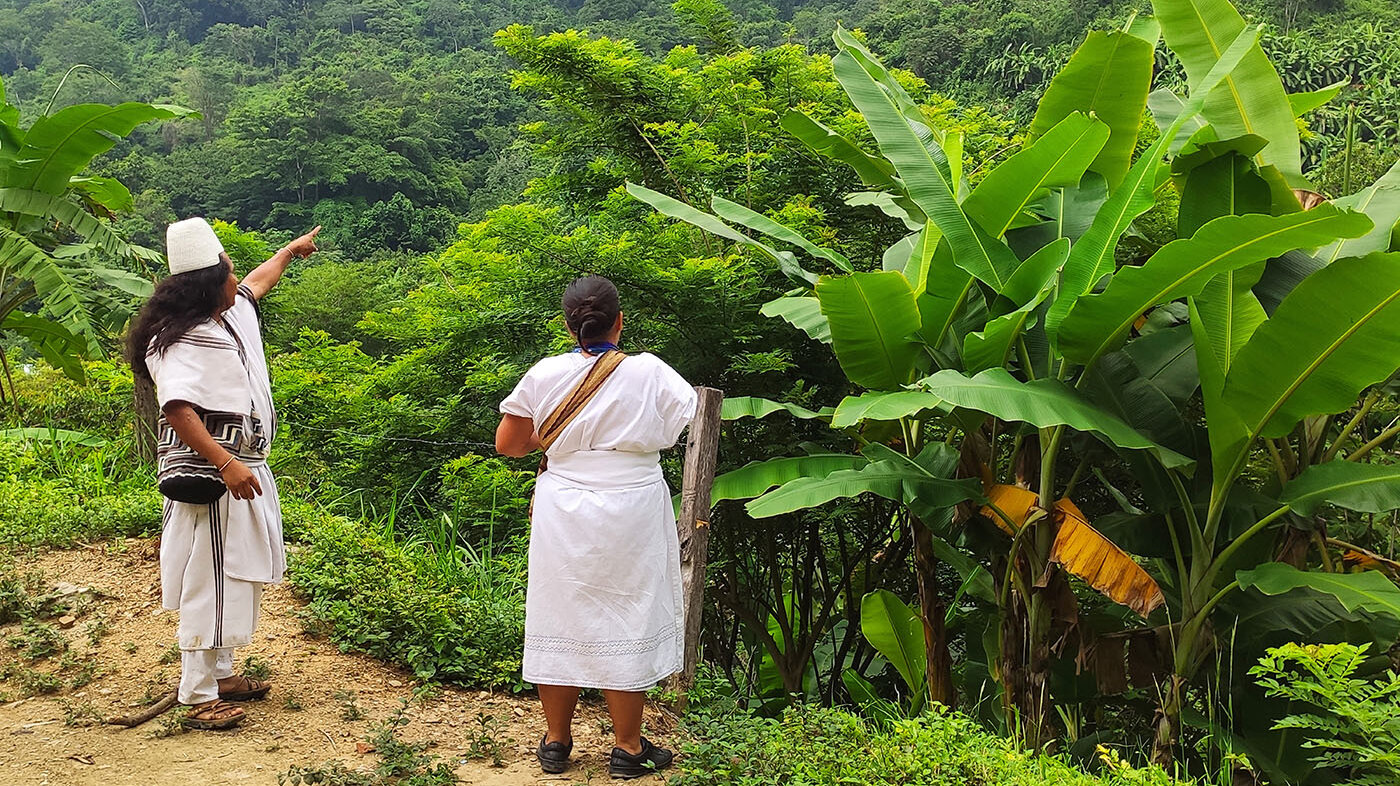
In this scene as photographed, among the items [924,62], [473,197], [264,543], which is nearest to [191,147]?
[473,197]

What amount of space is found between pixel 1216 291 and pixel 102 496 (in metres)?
6.13

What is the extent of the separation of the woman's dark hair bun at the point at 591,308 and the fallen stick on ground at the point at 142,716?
2.11m

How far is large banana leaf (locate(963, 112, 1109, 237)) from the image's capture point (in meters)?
3.69

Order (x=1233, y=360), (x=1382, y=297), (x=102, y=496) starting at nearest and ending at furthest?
1. (x=1382, y=297)
2. (x=1233, y=360)
3. (x=102, y=496)

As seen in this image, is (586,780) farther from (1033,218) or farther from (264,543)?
(1033,218)

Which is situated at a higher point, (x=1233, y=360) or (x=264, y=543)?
(x=1233, y=360)

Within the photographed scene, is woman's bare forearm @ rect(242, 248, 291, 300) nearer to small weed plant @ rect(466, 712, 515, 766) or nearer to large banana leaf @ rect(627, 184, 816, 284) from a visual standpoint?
large banana leaf @ rect(627, 184, 816, 284)

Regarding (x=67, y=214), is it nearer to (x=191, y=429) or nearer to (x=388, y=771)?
(x=191, y=429)

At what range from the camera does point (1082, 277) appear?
3766 mm

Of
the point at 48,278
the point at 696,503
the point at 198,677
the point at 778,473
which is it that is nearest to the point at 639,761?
the point at 696,503

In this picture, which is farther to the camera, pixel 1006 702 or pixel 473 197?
pixel 473 197

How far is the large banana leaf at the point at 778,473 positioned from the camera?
4.46 metres

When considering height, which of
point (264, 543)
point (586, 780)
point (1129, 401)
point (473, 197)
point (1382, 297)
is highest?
point (473, 197)

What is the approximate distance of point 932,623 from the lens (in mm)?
4617
